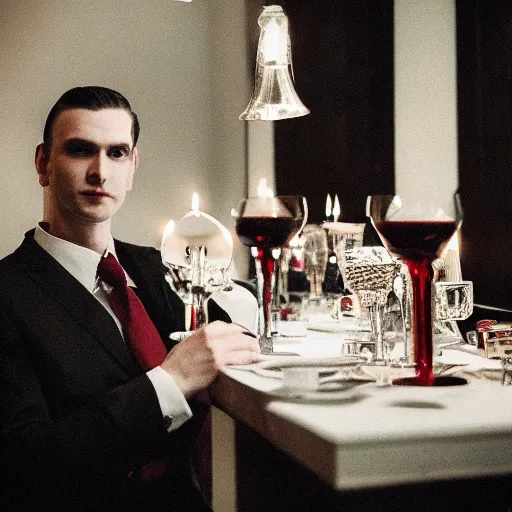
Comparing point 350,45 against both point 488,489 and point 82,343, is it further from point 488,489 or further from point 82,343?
point 488,489

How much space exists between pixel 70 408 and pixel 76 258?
36 cm

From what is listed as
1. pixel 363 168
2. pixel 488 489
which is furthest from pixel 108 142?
pixel 363 168

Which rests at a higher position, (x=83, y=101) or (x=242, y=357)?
(x=83, y=101)

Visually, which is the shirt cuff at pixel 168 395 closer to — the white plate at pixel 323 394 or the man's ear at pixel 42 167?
the white plate at pixel 323 394

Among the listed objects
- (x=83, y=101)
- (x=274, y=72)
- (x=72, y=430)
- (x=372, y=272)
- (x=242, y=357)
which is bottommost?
(x=72, y=430)

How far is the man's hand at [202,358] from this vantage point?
3.79 feet

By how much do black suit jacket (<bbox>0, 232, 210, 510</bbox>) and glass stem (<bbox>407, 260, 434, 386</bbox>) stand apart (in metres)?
0.42

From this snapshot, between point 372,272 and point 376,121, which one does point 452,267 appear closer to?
point 372,272

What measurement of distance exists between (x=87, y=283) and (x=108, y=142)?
328mm

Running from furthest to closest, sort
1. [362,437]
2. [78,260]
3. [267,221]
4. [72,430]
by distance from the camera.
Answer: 1. [78,260]
2. [267,221]
3. [72,430]
4. [362,437]

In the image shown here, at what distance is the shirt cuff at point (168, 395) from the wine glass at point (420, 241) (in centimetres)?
35

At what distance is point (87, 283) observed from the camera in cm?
146

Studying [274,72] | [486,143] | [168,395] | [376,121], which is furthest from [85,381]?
[376,121]

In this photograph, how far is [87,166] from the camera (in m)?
1.56
